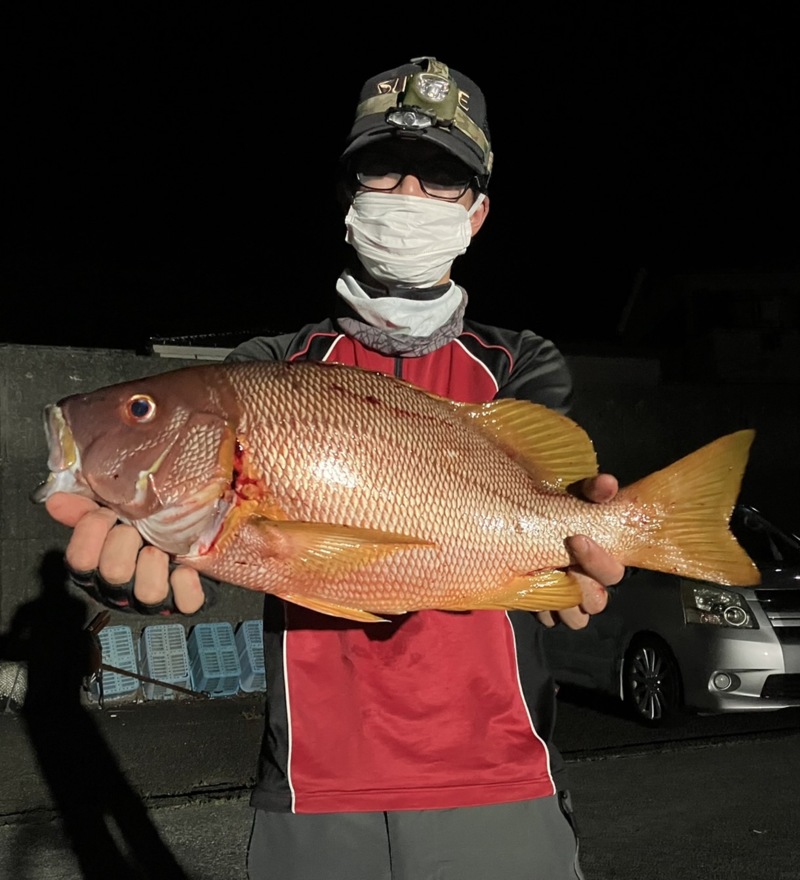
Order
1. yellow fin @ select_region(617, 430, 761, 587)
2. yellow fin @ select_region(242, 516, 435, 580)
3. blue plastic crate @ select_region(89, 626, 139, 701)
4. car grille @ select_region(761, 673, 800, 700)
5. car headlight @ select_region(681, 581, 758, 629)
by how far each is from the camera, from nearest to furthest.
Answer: yellow fin @ select_region(242, 516, 435, 580), yellow fin @ select_region(617, 430, 761, 587), car grille @ select_region(761, 673, 800, 700), car headlight @ select_region(681, 581, 758, 629), blue plastic crate @ select_region(89, 626, 139, 701)

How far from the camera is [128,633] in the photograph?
898 cm

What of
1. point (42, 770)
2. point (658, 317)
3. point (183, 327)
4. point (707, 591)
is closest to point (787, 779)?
point (707, 591)

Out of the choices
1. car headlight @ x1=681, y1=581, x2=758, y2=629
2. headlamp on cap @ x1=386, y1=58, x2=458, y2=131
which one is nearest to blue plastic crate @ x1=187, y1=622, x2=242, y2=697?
car headlight @ x1=681, y1=581, x2=758, y2=629

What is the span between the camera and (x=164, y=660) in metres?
8.86

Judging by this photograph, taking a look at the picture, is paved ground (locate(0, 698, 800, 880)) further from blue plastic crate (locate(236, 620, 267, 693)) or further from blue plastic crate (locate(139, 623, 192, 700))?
blue plastic crate (locate(236, 620, 267, 693))

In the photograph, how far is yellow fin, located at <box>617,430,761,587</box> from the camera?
6.76 feet

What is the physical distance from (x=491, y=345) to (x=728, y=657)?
570 centimetres

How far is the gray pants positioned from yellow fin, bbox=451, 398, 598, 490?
71cm

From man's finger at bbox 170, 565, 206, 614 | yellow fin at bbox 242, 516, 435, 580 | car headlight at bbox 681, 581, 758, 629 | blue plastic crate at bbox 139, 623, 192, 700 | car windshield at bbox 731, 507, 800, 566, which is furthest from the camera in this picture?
blue plastic crate at bbox 139, 623, 192, 700

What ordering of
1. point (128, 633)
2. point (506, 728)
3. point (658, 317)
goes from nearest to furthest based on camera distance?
1. point (506, 728)
2. point (128, 633)
3. point (658, 317)

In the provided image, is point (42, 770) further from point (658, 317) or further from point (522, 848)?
point (658, 317)

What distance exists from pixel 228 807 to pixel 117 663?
3426 mm

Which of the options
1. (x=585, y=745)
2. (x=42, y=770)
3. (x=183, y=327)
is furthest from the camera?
(x=183, y=327)

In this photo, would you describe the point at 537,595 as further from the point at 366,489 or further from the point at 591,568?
the point at 366,489
